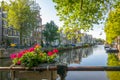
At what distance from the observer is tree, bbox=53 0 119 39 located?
14289mm

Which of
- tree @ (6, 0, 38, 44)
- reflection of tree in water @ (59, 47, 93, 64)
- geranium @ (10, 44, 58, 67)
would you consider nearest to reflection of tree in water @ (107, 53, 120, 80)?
reflection of tree in water @ (59, 47, 93, 64)

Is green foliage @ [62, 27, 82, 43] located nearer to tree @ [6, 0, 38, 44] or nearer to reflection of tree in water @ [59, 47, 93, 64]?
reflection of tree in water @ [59, 47, 93, 64]

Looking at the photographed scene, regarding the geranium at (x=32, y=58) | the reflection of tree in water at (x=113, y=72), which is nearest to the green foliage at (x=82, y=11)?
the geranium at (x=32, y=58)

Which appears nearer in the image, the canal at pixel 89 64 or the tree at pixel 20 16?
the canal at pixel 89 64

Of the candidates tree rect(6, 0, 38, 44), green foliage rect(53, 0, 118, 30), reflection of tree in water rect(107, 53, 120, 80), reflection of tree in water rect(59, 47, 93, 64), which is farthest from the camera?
tree rect(6, 0, 38, 44)

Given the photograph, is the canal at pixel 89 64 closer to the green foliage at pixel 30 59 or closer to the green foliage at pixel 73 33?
the green foliage at pixel 73 33

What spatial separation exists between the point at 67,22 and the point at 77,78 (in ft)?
41.7

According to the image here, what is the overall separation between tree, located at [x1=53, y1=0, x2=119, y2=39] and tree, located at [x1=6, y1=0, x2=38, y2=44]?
4724 centimetres

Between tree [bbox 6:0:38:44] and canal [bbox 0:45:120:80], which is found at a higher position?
tree [bbox 6:0:38:44]

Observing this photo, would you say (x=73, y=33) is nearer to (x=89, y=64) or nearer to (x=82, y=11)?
(x=82, y=11)

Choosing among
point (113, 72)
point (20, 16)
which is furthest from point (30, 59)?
point (20, 16)

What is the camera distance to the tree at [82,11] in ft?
46.9

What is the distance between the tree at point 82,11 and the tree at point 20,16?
155ft

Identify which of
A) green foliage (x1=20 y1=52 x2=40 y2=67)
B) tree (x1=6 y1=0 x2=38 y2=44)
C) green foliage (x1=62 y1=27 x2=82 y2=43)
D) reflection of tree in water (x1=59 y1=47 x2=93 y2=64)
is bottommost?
reflection of tree in water (x1=59 y1=47 x2=93 y2=64)
